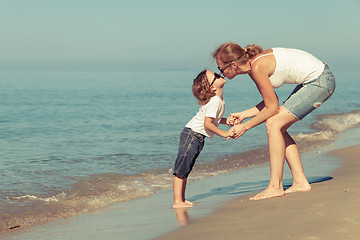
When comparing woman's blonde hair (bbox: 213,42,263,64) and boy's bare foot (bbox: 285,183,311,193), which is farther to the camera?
boy's bare foot (bbox: 285,183,311,193)

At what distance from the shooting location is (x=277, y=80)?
13.8ft

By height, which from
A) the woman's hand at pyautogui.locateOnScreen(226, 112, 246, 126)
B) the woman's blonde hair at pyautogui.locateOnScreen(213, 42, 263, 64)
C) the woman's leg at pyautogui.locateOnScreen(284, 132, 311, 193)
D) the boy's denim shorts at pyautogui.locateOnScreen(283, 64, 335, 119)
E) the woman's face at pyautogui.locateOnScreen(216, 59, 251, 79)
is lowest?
the woman's leg at pyautogui.locateOnScreen(284, 132, 311, 193)

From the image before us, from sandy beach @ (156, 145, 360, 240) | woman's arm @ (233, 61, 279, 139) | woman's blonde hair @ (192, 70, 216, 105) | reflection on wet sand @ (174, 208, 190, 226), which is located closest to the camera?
sandy beach @ (156, 145, 360, 240)

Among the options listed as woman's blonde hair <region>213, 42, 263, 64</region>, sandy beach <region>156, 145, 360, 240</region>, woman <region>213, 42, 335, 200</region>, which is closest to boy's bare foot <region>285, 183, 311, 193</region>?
woman <region>213, 42, 335, 200</region>

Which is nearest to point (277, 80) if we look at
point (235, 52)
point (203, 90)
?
point (235, 52)

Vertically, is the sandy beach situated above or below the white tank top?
below

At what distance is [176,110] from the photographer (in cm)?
1939

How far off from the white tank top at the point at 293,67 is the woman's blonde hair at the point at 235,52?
10cm

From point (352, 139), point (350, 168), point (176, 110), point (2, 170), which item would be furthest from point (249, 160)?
point (176, 110)

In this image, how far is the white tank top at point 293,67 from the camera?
4195 mm

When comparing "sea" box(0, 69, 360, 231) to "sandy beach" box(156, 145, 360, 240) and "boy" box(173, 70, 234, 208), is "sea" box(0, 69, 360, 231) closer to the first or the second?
"boy" box(173, 70, 234, 208)

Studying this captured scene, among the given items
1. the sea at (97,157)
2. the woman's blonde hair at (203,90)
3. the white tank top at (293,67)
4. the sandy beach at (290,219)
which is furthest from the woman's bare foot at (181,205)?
the white tank top at (293,67)

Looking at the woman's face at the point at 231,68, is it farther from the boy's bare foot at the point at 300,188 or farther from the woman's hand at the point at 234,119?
the boy's bare foot at the point at 300,188

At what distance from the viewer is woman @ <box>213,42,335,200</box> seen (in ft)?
13.6
